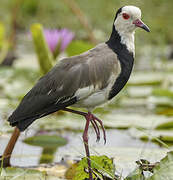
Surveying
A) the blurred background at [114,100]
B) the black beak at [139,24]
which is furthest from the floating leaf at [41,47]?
the black beak at [139,24]

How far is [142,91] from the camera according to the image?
4523mm

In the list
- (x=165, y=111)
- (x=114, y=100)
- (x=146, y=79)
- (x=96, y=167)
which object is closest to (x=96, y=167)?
(x=96, y=167)

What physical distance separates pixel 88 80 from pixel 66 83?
0.09m

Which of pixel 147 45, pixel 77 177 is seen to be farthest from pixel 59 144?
pixel 147 45

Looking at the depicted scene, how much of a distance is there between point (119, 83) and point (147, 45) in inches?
156

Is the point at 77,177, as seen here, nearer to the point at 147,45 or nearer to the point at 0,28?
the point at 0,28

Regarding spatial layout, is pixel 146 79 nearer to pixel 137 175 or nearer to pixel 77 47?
pixel 77 47

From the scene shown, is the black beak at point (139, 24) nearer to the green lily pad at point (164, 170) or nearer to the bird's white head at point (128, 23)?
the bird's white head at point (128, 23)

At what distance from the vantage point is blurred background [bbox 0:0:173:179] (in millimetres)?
3297

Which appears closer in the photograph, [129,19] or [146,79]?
[129,19]

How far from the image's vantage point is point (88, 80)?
8.04 ft

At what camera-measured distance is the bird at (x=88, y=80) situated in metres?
2.42

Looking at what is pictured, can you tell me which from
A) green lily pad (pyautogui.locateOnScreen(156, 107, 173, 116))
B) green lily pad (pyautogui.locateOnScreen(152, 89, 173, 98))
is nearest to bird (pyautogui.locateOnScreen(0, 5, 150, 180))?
green lily pad (pyautogui.locateOnScreen(156, 107, 173, 116))

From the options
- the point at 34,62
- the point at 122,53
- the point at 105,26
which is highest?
the point at 105,26
